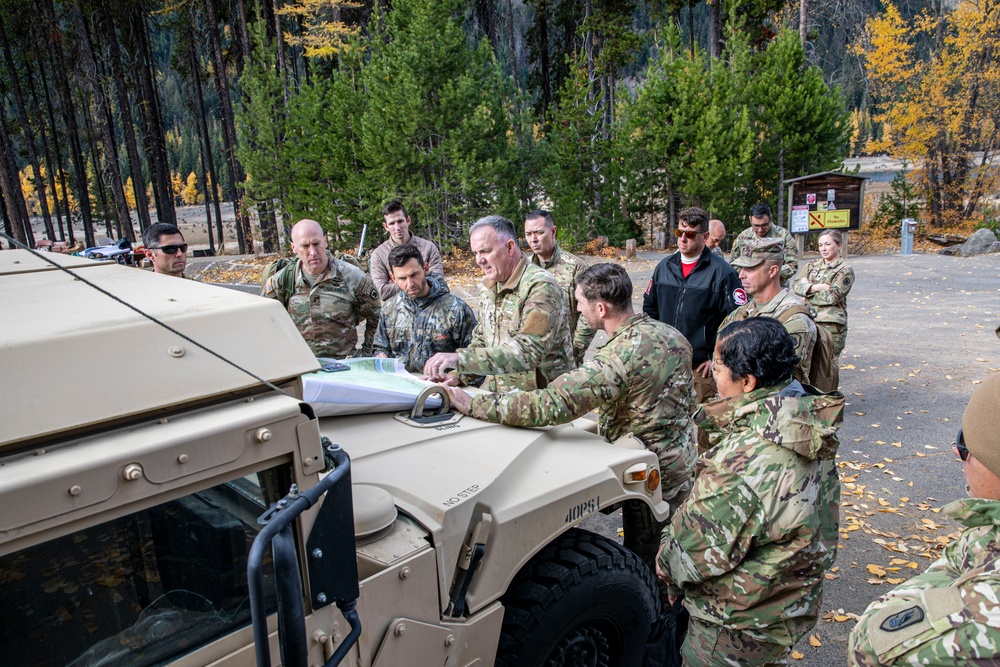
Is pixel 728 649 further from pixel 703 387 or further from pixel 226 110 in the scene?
pixel 226 110

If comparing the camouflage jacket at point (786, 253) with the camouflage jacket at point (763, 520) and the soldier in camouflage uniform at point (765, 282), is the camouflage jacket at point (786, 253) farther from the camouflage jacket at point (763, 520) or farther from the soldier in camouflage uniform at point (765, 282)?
the camouflage jacket at point (763, 520)

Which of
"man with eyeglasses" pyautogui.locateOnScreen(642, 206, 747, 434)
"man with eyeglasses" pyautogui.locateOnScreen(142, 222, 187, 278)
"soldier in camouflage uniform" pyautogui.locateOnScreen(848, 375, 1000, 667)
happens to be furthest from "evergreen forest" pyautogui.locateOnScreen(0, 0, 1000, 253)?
"soldier in camouflage uniform" pyautogui.locateOnScreen(848, 375, 1000, 667)

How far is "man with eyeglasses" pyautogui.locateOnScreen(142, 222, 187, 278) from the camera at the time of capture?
14.1 ft

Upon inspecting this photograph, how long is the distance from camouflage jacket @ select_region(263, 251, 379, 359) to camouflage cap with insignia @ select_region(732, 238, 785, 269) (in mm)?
2462

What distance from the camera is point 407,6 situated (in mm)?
16797

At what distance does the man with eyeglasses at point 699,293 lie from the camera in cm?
496

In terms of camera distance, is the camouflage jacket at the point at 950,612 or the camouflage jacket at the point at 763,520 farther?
the camouflage jacket at the point at 763,520

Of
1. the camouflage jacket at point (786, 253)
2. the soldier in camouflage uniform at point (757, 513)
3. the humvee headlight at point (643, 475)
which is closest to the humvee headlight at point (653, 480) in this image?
the humvee headlight at point (643, 475)

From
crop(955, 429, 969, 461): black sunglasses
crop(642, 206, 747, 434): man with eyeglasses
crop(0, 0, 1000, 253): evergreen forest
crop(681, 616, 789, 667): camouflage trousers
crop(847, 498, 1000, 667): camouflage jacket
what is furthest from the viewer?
crop(0, 0, 1000, 253): evergreen forest

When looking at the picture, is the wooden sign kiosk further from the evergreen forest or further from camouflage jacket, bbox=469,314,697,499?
camouflage jacket, bbox=469,314,697,499

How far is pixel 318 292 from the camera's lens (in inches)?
180

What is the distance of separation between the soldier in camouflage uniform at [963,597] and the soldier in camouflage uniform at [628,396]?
1494 mm

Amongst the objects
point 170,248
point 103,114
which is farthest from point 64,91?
point 170,248

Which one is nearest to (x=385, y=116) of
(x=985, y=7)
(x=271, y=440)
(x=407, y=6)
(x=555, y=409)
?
(x=407, y=6)
